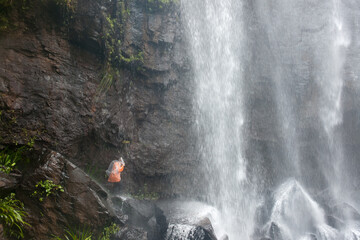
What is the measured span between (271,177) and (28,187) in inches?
396

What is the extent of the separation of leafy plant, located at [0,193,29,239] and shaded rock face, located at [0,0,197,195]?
1.39m

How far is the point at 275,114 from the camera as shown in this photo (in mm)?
12734

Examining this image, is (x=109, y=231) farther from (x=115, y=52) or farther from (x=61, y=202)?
(x=115, y=52)

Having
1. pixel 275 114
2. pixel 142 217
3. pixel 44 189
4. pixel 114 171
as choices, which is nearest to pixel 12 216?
pixel 44 189

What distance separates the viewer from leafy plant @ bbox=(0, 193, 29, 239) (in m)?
4.37

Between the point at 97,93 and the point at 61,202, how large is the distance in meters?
3.30

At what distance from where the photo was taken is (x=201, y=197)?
9.66 metres

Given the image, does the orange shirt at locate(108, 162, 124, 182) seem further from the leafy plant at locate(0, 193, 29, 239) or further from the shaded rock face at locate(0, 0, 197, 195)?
the leafy plant at locate(0, 193, 29, 239)

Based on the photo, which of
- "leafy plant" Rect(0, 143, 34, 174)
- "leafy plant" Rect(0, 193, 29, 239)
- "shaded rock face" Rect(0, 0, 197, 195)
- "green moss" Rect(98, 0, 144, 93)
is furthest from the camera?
"green moss" Rect(98, 0, 144, 93)

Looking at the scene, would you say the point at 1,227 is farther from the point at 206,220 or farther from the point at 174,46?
the point at 174,46

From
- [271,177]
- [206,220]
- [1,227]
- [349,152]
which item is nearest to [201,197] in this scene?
[206,220]

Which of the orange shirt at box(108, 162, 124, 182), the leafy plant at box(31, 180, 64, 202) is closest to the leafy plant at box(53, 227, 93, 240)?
the leafy plant at box(31, 180, 64, 202)

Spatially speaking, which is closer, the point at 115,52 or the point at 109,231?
the point at 109,231

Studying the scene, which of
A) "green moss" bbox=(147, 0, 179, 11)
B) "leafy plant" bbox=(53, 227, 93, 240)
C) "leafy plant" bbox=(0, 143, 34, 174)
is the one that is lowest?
"leafy plant" bbox=(53, 227, 93, 240)
